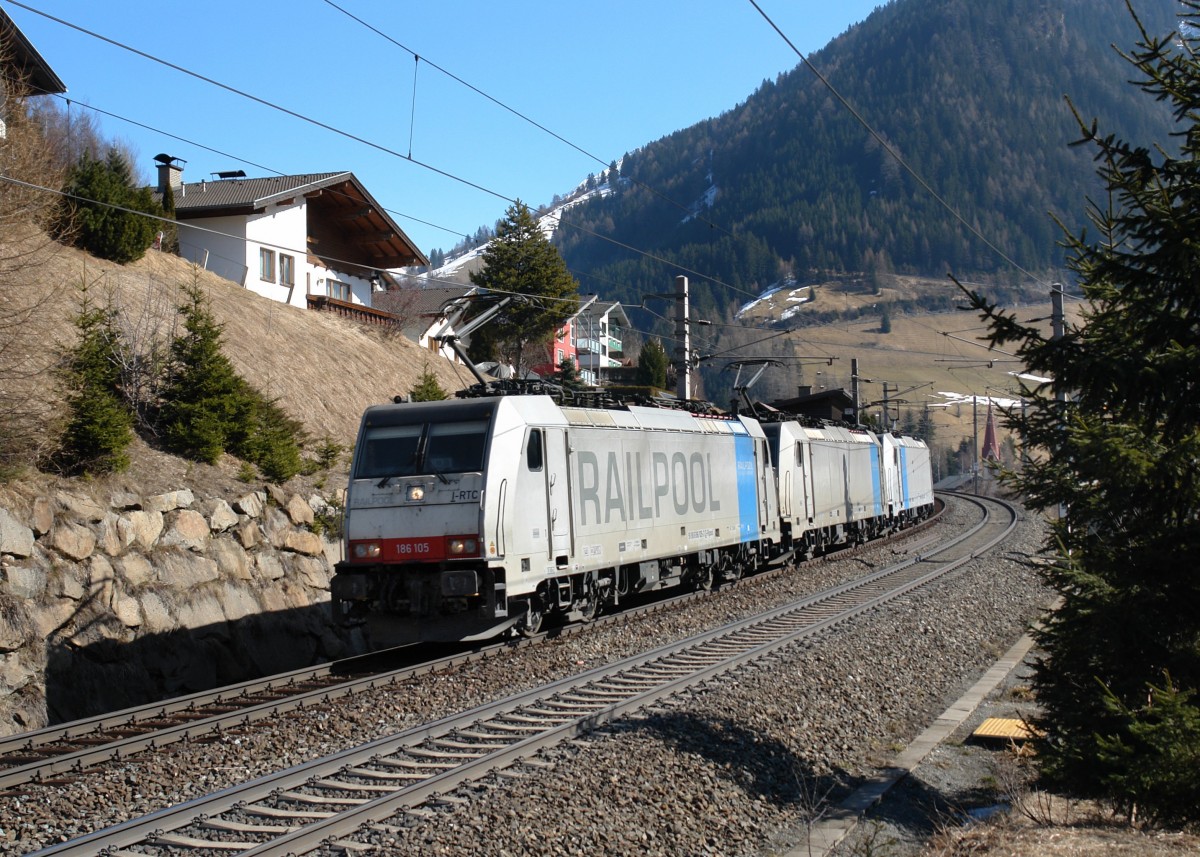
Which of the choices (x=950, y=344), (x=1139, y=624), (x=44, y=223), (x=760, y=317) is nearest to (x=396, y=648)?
(x=1139, y=624)

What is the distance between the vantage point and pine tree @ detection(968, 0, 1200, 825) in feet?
20.6

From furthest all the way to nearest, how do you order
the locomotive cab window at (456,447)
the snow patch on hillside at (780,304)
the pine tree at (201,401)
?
the snow patch on hillside at (780,304) < the pine tree at (201,401) < the locomotive cab window at (456,447)

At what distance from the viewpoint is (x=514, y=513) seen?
13.0 meters

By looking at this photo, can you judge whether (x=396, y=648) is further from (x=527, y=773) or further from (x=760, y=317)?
(x=760, y=317)

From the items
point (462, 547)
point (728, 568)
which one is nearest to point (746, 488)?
point (728, 568)

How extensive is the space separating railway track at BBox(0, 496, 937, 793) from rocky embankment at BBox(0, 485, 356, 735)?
2.41 meters

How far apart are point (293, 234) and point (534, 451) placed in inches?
902

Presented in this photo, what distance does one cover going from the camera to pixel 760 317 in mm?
181750

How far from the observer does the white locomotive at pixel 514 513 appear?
12.7 meters

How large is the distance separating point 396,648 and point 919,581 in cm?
1125

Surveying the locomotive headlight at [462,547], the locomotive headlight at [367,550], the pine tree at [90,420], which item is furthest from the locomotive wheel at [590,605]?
the pine tree at [90,420]

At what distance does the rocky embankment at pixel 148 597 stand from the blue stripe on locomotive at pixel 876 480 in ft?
66.7

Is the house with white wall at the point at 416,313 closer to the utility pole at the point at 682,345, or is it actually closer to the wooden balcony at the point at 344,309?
the wooden balcony at the point at 344,309

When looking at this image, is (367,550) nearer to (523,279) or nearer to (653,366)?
(523,279)
